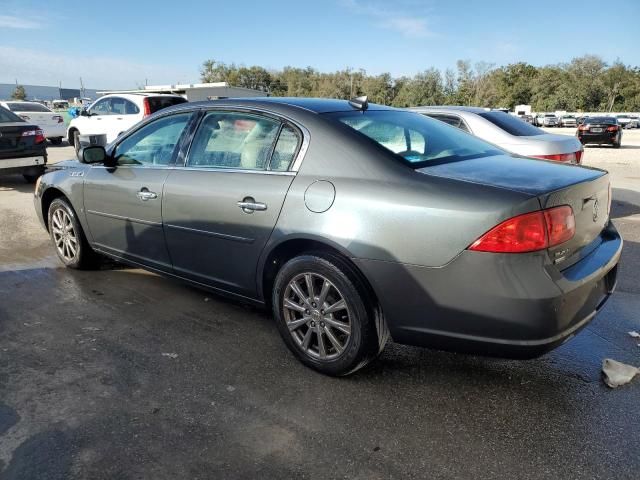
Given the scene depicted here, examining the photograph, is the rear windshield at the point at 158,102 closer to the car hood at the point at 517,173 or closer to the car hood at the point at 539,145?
the car hood at the point at 539,145

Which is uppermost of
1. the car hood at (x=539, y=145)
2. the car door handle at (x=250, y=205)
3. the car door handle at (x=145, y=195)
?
the car hood at (x=539, y=145)

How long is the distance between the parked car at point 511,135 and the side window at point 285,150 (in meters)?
3.62

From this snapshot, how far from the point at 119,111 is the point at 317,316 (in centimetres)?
1276

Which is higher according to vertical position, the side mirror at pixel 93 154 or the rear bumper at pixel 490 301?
the side mirror at pixel 93 154

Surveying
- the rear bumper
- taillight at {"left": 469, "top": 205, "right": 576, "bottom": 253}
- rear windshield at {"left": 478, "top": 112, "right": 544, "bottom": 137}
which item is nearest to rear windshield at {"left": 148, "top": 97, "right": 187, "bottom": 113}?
rear windshield at {"left": 478, "top": 112, "right": 544, "bottom": 137}

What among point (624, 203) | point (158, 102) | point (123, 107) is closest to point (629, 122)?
point (624, 203)

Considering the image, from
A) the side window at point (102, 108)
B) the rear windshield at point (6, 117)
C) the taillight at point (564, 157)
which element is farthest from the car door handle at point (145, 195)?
the side window at point (102, 108)

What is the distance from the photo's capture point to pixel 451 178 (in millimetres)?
2600

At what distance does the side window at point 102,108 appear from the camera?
1420cm

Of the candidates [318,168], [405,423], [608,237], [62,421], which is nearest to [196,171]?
[318,168]

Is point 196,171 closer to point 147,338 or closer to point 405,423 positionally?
point 147,338

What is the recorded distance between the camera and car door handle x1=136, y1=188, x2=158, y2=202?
3826 millimetres

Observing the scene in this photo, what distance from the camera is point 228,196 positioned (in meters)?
3.31

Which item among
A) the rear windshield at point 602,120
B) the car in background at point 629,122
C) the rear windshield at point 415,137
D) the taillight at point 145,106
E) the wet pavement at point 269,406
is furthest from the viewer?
the car in background at point 629,122
